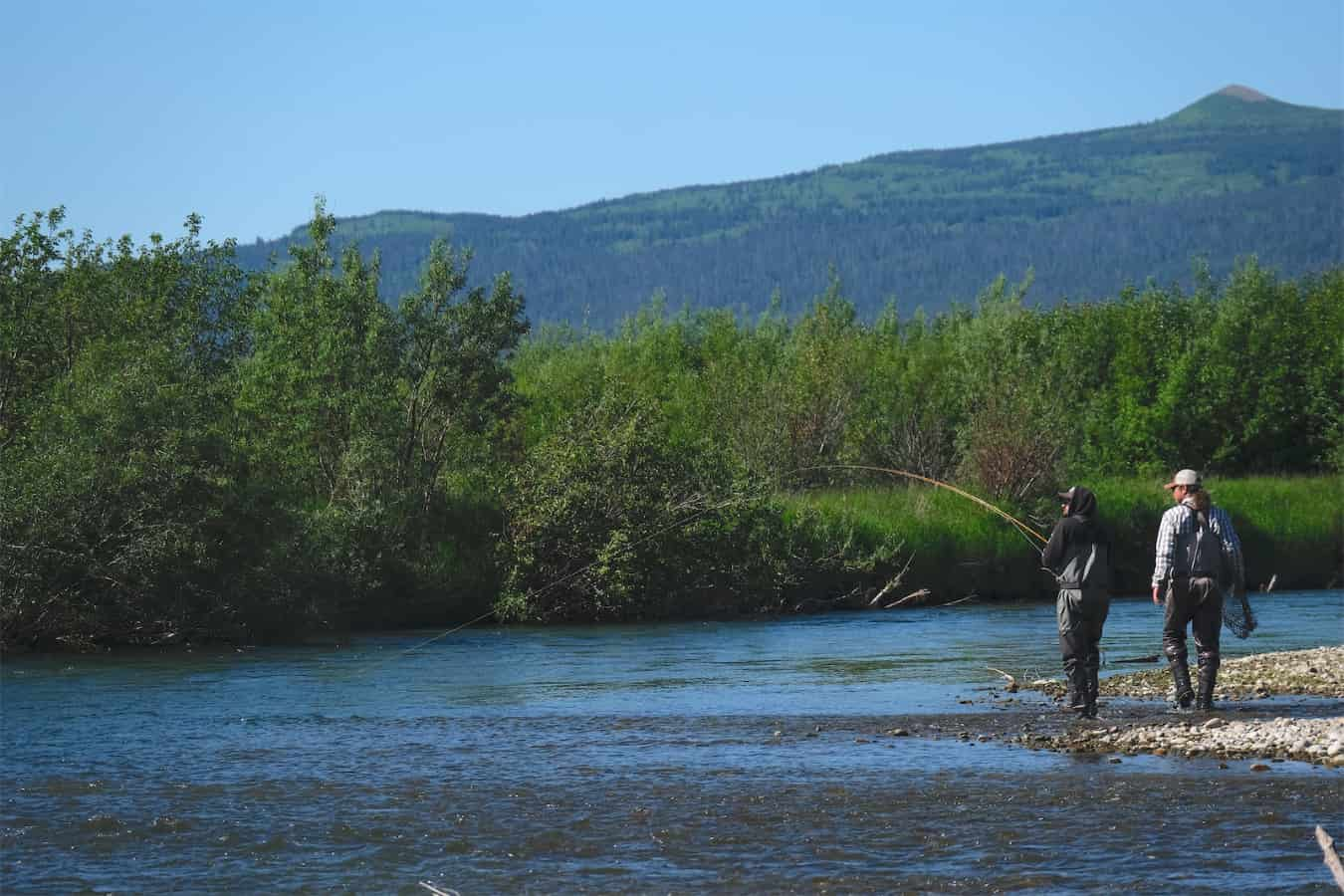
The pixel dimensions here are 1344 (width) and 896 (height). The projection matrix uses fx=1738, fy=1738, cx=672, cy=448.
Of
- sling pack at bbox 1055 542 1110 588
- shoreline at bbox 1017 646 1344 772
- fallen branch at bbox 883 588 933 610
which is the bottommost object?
fallen branch at bbox 883 588 933 610

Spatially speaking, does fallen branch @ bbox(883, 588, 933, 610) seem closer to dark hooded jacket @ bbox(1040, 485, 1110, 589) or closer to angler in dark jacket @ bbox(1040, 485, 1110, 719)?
angler in dark jacket @ bbox(1040, 485, 1110, 719)

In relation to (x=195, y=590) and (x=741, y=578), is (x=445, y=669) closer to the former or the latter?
(x=195, y=590)

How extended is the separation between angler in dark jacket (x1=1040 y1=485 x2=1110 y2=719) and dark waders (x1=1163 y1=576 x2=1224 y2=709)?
1.92 ft

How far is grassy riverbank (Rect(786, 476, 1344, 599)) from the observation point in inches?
1404

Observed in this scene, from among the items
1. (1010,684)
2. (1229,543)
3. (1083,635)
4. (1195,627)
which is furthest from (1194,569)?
(1010,684)

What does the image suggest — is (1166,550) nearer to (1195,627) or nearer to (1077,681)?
(1195,627)

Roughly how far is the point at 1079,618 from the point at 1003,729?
118 cm

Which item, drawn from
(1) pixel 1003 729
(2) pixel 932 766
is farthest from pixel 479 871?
(1) pixel 1003 729

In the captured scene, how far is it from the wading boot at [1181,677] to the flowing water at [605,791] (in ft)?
3.95

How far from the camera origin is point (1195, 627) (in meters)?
15.3

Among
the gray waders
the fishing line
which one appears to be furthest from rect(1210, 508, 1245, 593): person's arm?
the fishing line

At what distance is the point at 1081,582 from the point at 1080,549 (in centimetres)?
29

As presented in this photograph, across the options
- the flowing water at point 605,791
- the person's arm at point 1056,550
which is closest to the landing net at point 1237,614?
the person's arm at point 1056,550

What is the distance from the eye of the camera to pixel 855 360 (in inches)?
2072
